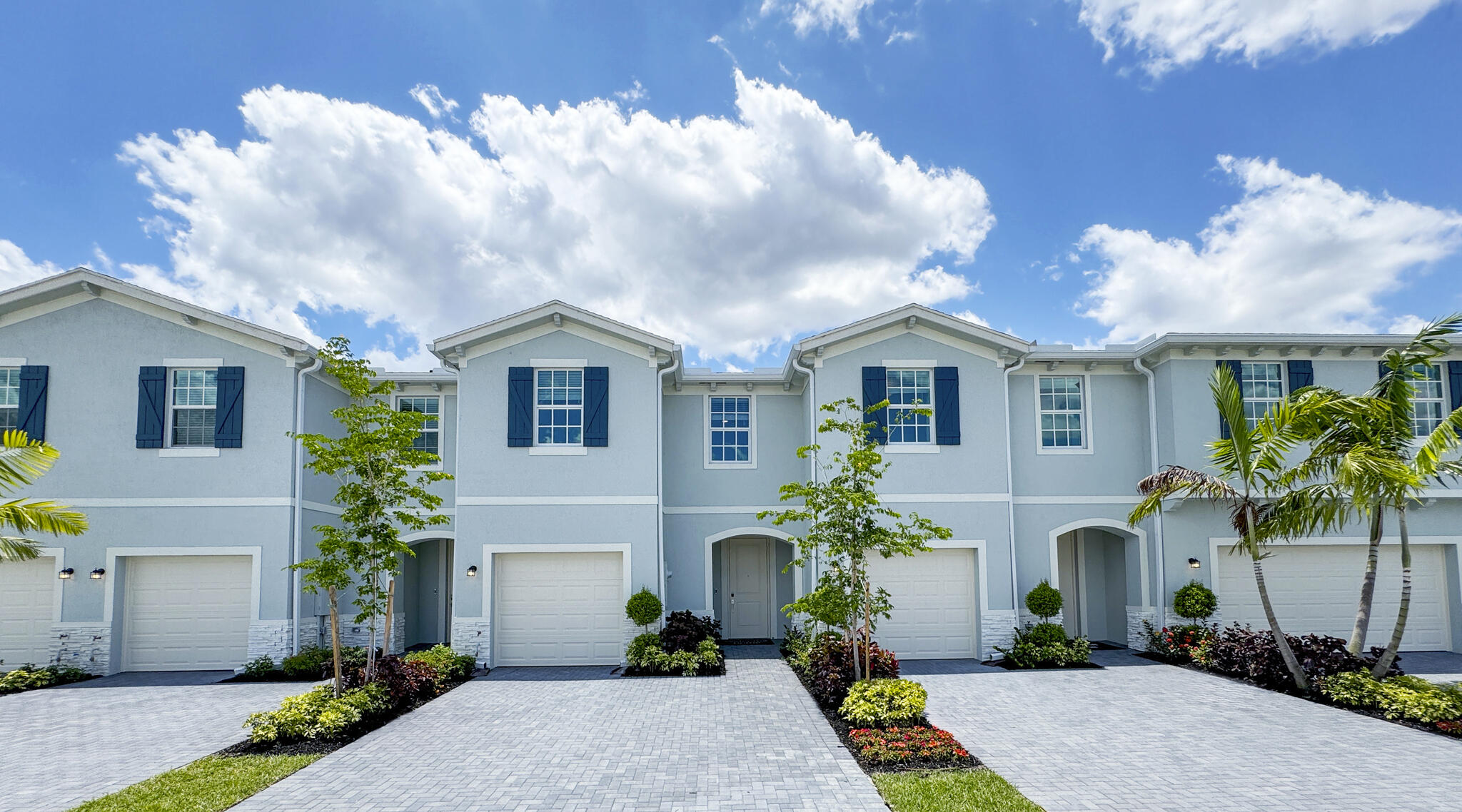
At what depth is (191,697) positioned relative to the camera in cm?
1132

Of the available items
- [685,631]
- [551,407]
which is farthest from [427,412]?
[685,631]

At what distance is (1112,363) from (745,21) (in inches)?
362

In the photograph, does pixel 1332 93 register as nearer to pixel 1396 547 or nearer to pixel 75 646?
pixel 1396 547

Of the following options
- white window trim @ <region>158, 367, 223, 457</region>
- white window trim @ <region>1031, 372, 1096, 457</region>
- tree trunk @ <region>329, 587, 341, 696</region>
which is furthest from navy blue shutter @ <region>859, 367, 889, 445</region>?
white window trim @ <region>158, 367, 223, 457</region>

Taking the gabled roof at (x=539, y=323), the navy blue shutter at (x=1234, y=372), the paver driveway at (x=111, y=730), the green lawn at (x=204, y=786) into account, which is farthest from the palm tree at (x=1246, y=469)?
the paver driveway at (x=111, y=730)

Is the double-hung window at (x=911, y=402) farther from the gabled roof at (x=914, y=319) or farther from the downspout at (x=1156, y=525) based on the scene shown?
the downspout at (x=1156, y=525)

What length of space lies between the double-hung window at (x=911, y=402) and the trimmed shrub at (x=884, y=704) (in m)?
5.46

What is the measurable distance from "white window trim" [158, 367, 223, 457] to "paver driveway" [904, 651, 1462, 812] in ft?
41.2

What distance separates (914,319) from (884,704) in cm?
735

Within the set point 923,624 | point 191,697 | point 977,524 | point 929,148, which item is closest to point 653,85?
point 929,148

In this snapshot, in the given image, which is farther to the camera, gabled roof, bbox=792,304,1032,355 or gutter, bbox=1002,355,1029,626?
gabled roof, bbox=792,304,1032,355

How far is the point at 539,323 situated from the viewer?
1398cm

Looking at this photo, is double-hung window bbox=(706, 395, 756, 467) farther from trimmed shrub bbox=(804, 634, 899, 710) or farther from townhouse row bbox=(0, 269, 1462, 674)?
trimmed shrub bbox=(804, 634, 899, 710)

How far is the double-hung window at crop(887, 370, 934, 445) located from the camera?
14.1m
